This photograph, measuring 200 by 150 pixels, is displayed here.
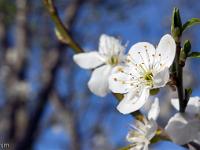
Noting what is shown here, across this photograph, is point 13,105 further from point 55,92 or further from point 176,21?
point 176,21

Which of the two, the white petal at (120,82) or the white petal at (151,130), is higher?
the white petal at (120,82)

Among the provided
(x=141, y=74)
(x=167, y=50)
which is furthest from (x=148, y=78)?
(x=167, y=50)

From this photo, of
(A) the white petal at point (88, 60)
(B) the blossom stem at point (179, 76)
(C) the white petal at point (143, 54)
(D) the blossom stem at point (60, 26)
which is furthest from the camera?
(A) the white petal at point (88, 60)

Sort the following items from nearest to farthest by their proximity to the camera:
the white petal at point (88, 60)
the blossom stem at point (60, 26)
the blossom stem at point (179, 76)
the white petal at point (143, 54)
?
the blossom stem at point (179, 76) < the white petal at point (143, 54) < the blossom stem at point (60, 26) < the white petal at point (88, 60)

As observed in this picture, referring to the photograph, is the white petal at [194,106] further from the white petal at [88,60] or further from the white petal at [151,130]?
the white petal at [88,60]

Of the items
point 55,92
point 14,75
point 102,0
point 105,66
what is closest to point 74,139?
point 55,92

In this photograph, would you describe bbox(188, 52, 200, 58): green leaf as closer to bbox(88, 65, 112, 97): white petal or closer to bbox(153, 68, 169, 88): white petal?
bbox(153, 68, 169, 88): white petal

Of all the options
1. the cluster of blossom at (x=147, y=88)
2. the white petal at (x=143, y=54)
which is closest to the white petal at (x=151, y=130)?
the cluster of blossom at (x=147, y=88)
